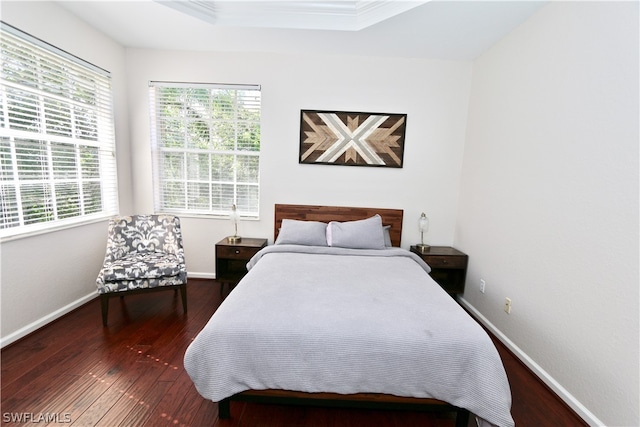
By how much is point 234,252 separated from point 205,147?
4.26ft

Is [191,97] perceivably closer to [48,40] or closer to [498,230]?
[48,40]

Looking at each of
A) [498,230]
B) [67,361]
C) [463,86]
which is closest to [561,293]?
[498,230]

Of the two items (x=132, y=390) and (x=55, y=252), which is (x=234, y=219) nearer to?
(x=55, y=252)

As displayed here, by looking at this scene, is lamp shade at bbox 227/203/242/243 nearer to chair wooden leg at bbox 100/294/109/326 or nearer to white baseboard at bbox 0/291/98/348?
chair wooden leg at bbox 100/294/109/326

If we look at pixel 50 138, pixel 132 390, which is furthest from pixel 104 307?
pixel 50 138

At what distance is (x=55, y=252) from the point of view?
235 cm

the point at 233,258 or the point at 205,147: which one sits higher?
the point at 205,147

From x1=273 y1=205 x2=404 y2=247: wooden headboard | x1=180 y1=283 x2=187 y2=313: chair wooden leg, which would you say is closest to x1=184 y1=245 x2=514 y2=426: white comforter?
x1=180 y1=283 x2=187 y2=313: chair wooden leg

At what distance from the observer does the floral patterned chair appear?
235 centimetres

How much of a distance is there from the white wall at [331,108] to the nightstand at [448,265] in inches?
11.9

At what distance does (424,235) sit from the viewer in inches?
130

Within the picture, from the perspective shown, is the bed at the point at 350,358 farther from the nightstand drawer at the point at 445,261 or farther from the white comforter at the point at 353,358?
the nightstand drawer at the point at 445,261

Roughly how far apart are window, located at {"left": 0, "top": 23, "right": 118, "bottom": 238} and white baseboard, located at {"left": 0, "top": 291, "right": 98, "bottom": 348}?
75 cm

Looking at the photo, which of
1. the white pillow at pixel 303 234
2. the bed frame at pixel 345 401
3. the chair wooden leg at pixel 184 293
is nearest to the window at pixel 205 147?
the white pillow at pixel 303 234
